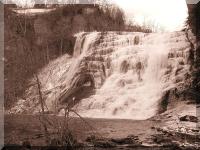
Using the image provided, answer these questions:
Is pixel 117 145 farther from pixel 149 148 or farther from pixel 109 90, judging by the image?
pixel 109 90

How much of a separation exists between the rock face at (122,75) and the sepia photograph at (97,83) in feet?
0.15

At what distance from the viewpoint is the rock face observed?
63.1 feet

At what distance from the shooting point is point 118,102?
1950 cm

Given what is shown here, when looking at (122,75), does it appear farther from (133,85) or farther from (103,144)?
(103,144)

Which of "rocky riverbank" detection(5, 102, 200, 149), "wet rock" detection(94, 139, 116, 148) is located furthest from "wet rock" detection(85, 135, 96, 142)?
"wet rock" detection(94, 139, 116, 148)

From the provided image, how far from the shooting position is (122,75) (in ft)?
71.8

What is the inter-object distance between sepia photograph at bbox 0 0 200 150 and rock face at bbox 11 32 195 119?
0.15 ft

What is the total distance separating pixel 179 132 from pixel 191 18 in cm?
885

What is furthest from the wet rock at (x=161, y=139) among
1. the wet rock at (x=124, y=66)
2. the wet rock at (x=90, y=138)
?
the wet rock at (x=124, y=66)

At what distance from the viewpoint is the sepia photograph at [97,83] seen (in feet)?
37.1

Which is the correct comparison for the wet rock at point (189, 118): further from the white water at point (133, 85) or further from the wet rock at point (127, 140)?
the white water at point (133, 85)

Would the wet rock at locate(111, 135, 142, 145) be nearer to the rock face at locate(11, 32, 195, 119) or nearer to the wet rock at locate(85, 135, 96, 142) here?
the wet rock at locate(85, 135, 96, 142)

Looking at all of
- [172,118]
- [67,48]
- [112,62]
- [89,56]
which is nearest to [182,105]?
[172,118]

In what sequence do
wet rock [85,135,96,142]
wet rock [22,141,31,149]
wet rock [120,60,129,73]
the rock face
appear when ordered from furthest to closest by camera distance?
1. wet rock [120,60,129,73]
2. the rock face
3. wet rock [85,135,96,142]
4. wet rock [22,141,31,149]
